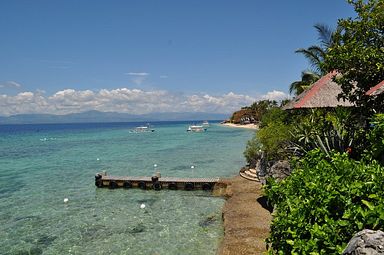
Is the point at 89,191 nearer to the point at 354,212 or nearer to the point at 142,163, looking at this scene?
the point at 142,163

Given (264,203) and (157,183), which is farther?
(157,183)

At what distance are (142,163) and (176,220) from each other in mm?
19541

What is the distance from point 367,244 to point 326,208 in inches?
54.5

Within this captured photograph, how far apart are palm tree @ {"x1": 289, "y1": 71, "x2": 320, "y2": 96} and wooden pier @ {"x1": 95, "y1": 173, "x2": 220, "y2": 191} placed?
11003mm

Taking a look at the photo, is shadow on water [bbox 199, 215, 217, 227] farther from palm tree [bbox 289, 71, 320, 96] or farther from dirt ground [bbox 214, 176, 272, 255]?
palm tree [bbox 289, 71, 320, 96]

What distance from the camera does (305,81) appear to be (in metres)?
29.2

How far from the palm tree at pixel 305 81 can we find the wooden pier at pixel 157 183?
11.0 metres

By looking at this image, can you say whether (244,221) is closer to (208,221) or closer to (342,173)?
(208,221)

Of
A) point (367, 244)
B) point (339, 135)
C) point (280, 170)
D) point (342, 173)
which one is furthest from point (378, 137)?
point (280, 170)

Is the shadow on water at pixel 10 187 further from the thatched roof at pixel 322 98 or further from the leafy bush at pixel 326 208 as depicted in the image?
the leafy bush at pixel 326 208

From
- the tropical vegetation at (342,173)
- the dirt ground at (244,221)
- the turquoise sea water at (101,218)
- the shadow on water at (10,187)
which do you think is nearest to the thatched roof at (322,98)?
the tropical vegetation at (342,173)

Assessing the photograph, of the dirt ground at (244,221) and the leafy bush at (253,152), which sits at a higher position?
the leafy bush at (253,152)

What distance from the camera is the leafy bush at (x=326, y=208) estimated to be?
13.2 feet

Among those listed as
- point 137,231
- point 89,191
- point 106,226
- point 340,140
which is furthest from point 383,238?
point 89,191
